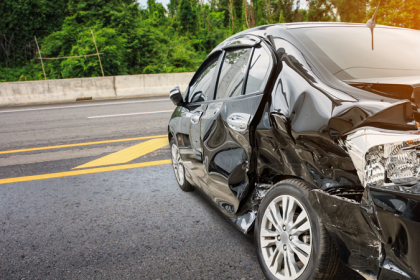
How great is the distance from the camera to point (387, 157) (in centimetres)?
142

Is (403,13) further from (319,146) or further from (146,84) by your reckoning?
(319,146)

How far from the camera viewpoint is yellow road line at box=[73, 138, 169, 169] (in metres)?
5.18

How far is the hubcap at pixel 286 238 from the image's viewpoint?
1843 mm

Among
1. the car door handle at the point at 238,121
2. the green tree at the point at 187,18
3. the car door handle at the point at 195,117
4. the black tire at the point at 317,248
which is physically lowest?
the black tire at the point at 317,248

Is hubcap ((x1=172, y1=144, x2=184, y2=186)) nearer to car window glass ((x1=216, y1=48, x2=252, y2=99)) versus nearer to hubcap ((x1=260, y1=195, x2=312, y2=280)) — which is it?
car window glass ((x1=216, y1=48, x2=252, y2=99))

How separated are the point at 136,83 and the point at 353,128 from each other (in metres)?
14.4

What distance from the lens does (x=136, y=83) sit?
15180 mm

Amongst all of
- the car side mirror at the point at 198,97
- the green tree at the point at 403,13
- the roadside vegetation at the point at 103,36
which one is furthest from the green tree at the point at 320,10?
the car side mirror at the point at 198,97

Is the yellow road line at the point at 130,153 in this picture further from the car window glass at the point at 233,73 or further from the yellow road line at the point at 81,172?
the car window glass at the point at 233,73

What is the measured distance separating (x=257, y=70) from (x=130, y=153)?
144 inches

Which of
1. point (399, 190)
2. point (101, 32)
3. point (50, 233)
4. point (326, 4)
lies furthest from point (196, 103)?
point (326, 4)

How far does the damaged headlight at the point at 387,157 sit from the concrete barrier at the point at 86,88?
14319 mm

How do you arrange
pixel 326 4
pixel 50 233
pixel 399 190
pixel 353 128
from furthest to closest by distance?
1. pixel 326 4
2. pixel 50 233
3. pixel 353 128
4. pixel 399 190

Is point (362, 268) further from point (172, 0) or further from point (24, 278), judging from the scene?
point (172, 0)
